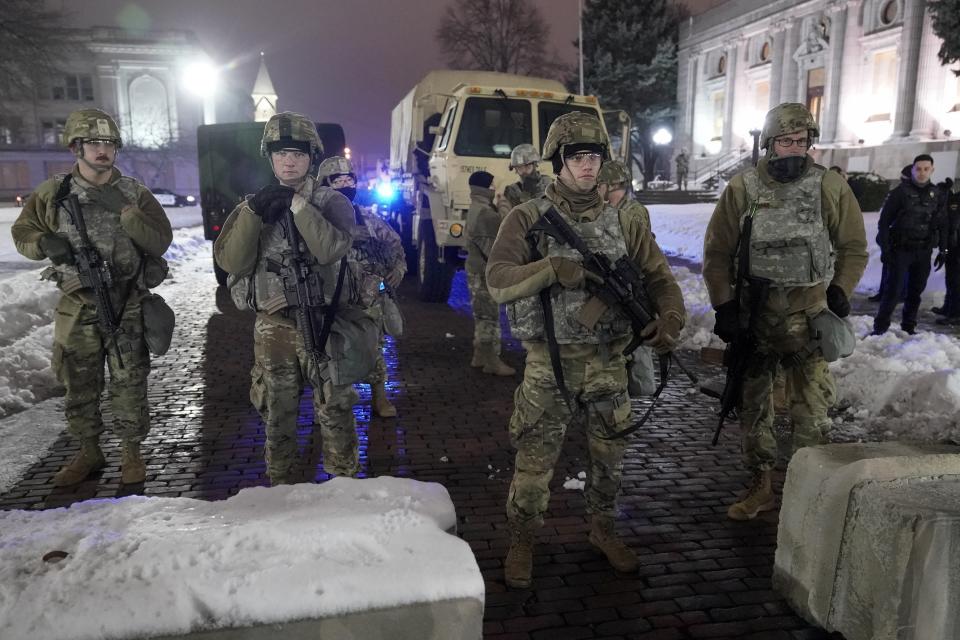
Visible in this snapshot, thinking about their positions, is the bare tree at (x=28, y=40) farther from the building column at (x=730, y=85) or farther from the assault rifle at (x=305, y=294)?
the building column at (x=730, y=85)

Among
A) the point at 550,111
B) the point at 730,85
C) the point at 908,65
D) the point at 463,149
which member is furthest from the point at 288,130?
the point at 730,85

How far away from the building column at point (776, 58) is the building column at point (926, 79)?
30.7 feet

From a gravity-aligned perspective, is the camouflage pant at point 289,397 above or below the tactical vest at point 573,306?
below

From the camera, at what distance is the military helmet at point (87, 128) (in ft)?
13.5

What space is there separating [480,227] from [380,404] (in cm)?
195

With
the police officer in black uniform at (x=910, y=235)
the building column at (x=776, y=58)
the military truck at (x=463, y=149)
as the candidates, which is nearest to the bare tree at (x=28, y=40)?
the military truck at (x=463, y=149)

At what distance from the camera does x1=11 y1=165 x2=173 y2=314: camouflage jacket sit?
4234 millimetres

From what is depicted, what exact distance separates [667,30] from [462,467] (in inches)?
2051

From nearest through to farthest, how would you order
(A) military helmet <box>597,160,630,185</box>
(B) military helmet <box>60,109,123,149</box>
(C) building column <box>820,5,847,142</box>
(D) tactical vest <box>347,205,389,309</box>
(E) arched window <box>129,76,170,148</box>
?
(B) military helmet <box>60,109,123,149</box>, (D) tactical vest <box>347,205,389,309</box>, (A) military helmet <box>597,160,630,185</box>, (C) building column <box>820,5,847,142</box>, (E) arched window <box>129,76,170,148</box>

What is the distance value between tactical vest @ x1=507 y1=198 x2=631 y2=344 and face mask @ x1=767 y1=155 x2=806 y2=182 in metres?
1.23

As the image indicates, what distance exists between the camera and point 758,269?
13.0 ft

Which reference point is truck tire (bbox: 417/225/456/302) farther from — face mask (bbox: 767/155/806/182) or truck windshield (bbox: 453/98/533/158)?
face mask (bbox: 767/155/806/182)

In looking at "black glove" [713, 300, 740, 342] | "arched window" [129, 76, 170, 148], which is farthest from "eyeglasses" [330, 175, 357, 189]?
"arched window" [129, 76, 170, 148]

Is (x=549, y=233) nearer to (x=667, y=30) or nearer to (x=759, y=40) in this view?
(x=759, y=40)
